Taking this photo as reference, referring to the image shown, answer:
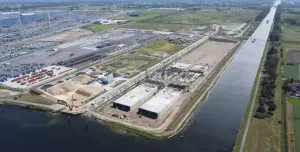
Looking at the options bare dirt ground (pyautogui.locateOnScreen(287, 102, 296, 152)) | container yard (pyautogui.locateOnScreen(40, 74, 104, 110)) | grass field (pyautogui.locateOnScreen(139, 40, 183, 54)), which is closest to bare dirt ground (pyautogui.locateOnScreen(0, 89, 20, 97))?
container yard (pyautogui.locateOnScreen(40, 74, 104, 110))

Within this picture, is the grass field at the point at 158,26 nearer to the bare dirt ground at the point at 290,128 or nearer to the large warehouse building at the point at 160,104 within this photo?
the large warehouse building at the point at 160,104

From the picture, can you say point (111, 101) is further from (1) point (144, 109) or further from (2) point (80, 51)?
(2) point (80, 51)

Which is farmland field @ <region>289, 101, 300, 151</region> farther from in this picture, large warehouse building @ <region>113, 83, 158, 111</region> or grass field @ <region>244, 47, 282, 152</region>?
large warehouse building @ <region>113, 83, 158, 111</region>

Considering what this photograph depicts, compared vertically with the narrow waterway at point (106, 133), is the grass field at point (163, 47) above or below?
above

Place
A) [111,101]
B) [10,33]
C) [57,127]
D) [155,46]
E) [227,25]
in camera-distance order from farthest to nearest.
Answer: [227,25], [10,33], [155,46], [111,101], [57,127]

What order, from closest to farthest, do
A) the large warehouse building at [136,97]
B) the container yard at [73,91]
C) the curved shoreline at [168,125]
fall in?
the curved shoreline at [168,125] → the large warehouse building at [136,97] → the container yard at [73,91]

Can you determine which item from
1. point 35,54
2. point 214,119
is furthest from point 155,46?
point 214,119

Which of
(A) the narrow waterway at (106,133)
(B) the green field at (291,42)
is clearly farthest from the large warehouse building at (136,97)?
(B) the green field at (291,42)
